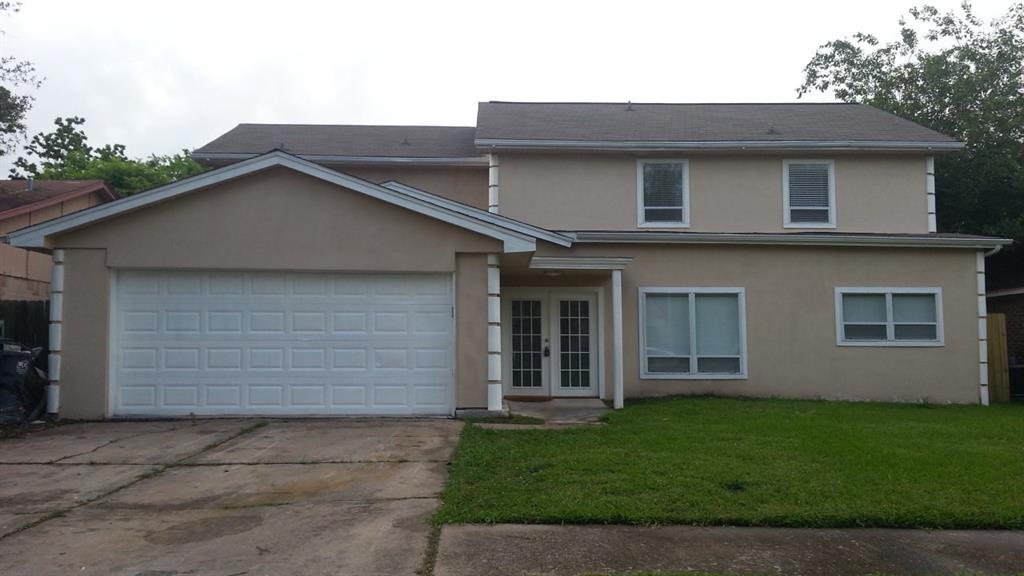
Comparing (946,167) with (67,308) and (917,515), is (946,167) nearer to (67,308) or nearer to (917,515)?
(917,515)

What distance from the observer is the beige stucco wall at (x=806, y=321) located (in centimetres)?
1400

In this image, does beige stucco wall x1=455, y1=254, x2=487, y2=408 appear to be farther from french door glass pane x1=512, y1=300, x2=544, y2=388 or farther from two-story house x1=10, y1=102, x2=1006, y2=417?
french door glass pane x1=512, y1=300, x2=544, y2=388

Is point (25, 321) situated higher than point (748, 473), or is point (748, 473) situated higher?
point (25, 321)

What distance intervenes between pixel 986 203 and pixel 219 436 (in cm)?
1993

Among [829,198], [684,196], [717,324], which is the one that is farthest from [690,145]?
[717,324]

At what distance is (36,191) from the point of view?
1931cm

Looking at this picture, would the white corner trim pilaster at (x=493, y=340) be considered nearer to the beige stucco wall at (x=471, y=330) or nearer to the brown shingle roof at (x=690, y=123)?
the beige stucco wall at (x=471, y=330)

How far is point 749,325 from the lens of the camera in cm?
1405

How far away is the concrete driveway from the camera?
5.08 m

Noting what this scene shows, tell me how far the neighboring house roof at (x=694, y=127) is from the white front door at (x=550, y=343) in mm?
3025

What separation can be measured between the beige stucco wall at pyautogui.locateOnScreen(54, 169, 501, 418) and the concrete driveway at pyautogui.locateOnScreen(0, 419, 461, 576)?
1.14 m

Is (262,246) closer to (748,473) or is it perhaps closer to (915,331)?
(748,473)

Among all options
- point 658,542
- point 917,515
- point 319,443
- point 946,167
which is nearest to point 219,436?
point 319,443

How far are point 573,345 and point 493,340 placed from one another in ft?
11.4
